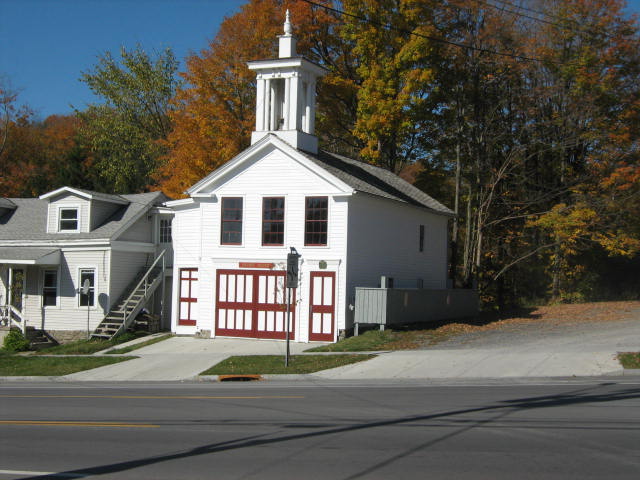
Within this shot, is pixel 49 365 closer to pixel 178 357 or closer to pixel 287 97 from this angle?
pixel 178 357

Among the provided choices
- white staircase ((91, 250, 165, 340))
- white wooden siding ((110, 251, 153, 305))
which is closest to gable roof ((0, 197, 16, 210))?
white wooden siding ((110, 251, 153, 305))

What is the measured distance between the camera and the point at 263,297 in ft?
87.9

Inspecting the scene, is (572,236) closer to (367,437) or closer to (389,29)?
(389,29)

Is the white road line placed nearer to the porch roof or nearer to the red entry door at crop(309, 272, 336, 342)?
the red entry door at crop(309, 272, 336, 342)

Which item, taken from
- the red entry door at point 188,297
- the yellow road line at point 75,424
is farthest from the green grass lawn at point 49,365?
the yellow road line at point 75,424

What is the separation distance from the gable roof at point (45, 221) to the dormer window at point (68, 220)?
0.38 meters

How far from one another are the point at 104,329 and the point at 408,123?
18.4 m

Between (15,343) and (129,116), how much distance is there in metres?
24.6

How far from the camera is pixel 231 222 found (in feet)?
90.7

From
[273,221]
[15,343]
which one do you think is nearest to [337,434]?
[273,221]

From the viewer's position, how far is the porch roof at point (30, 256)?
30.6 metres

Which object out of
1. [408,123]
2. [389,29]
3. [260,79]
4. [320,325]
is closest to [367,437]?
[320,325]

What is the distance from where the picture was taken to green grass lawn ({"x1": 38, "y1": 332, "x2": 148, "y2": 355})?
27.1m

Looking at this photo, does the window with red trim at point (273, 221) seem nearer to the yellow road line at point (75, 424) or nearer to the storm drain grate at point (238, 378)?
the storm drain grate at point (238, 378)
